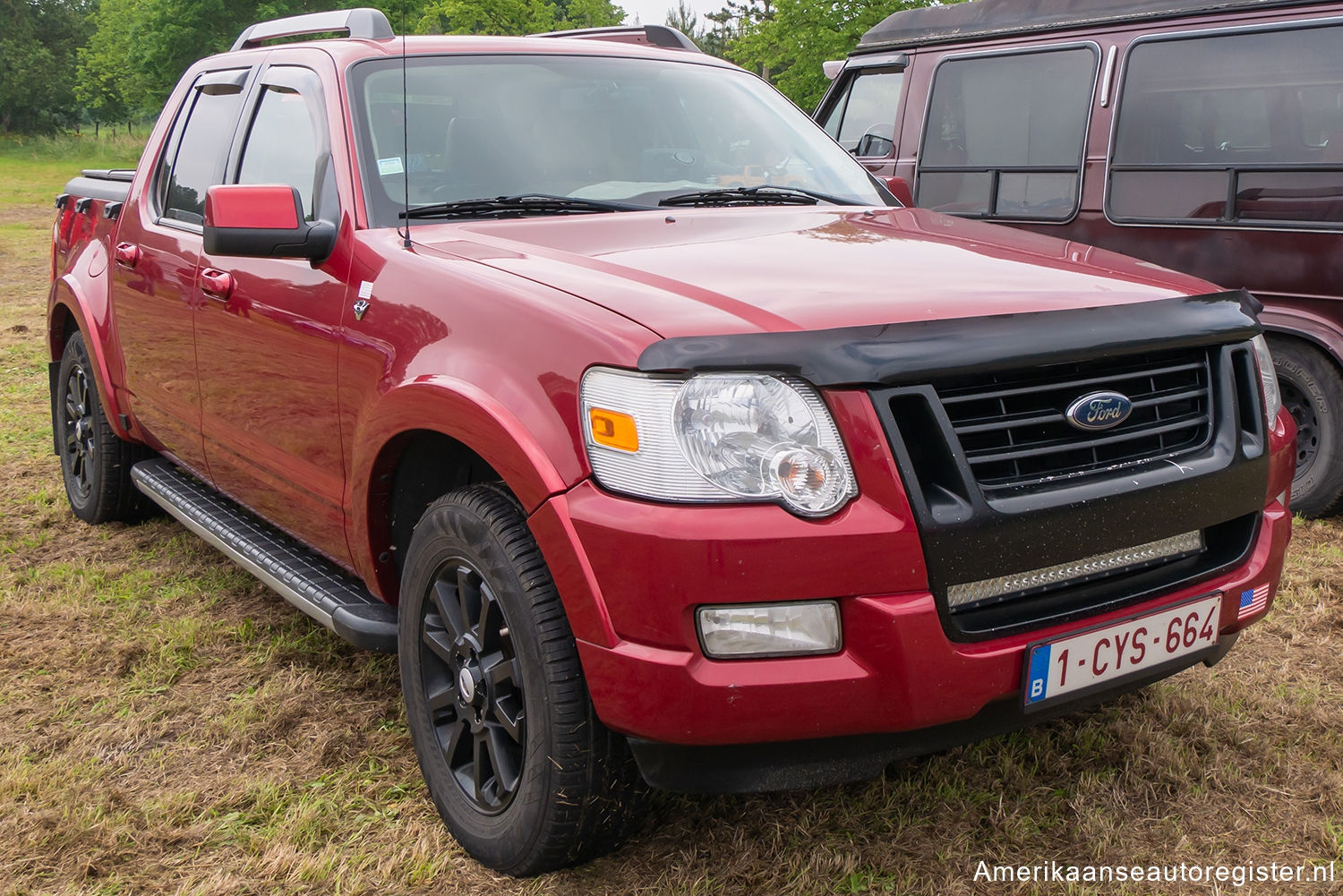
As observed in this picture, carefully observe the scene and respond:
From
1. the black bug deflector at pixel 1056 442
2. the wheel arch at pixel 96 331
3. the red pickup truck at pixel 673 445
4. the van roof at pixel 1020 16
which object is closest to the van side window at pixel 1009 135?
the van roof at pixel 1020 16

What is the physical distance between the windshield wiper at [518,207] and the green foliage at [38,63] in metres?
68.5

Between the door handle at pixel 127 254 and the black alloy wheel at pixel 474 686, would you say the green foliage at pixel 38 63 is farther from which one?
the black alloy wheel at pixel 474 686

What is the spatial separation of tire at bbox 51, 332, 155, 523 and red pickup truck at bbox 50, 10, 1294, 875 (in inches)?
59.7

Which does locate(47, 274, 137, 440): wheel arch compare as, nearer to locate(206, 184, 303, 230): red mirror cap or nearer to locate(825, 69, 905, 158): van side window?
locate(206, 184, 303, 230): red mirror cap

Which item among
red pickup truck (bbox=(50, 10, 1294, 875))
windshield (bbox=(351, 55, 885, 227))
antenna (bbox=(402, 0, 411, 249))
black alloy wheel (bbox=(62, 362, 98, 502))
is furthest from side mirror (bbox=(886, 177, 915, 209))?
black alloy wheel (bbox=(62, 362, 98, 502))

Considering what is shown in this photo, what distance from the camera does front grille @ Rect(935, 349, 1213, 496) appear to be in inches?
84.0

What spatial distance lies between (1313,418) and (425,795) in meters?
4.10

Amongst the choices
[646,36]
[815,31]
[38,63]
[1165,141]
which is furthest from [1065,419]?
[38,63]

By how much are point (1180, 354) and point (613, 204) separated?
1493 mm

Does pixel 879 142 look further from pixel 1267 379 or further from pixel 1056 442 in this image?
pixel 1056 442

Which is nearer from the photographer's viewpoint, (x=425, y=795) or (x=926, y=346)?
(x=926, y=346)

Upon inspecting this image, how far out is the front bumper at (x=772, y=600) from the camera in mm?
1957

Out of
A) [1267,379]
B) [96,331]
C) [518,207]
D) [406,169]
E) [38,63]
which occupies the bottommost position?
[38,63]

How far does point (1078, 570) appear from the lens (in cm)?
222
